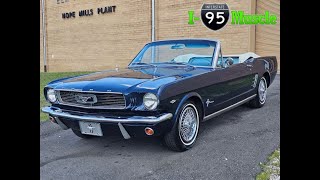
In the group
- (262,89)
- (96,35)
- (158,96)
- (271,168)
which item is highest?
(96,35)

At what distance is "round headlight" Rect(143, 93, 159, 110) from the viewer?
10.9ft

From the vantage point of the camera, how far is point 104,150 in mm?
3939

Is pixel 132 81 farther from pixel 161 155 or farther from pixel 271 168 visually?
pixel 271 168

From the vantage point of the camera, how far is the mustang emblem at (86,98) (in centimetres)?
358

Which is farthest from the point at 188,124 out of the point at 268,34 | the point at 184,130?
the point at 268,34

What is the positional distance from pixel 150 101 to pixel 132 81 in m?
0.41

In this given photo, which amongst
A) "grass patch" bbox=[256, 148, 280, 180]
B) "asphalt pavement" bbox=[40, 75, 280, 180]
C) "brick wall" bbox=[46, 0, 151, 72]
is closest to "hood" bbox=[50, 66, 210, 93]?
"asphalt pavement" bbox=[40, 75, 280, 180]

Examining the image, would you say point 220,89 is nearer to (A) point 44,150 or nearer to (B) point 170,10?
(A) point 44,150

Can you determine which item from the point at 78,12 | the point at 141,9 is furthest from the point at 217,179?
the point at 78,12

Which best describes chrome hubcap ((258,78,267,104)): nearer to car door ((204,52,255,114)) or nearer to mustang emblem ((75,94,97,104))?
car door ((204,52,255,114))

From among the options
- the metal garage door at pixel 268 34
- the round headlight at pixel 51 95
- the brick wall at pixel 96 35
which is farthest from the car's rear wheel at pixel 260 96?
the brick wall at pixel 96 35

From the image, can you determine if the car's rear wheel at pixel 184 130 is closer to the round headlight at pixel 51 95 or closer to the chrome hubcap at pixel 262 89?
the round headlight at pixel 51 95

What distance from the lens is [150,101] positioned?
3354mm

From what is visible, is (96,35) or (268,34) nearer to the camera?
(268,34)
